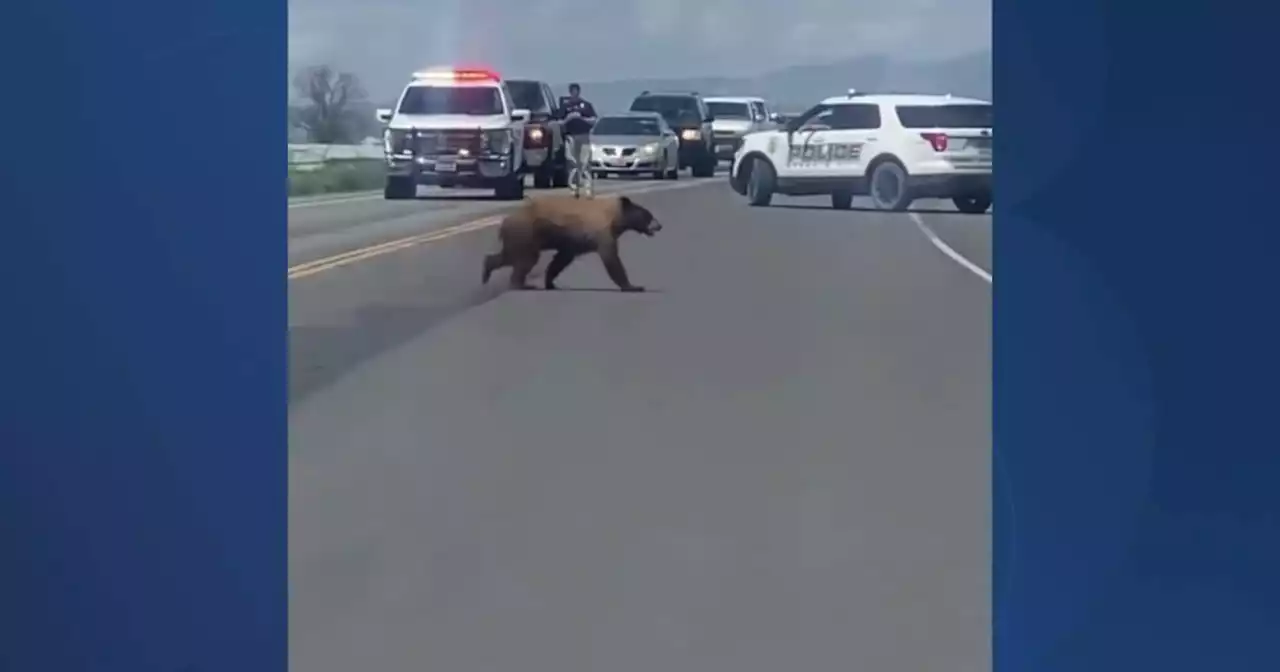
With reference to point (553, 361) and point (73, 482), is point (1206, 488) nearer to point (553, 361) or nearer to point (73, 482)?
point (553, 361)

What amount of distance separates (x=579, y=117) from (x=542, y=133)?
0.07 m

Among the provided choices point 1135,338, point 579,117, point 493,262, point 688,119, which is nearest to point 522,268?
point 493,262

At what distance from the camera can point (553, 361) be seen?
10.1 feet

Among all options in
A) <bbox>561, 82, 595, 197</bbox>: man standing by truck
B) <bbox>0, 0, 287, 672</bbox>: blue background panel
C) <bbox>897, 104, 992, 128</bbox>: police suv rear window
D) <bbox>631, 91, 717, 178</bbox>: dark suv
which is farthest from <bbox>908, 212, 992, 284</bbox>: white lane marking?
<bbox>0, 0, 287, 672</bbox>: blue background panel

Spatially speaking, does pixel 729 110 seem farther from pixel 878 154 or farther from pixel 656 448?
pixel 656 448

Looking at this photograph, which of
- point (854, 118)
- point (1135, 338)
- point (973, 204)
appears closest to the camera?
point (1135, 338)

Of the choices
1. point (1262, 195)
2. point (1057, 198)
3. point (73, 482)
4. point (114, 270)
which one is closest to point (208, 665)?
point (73, 482)

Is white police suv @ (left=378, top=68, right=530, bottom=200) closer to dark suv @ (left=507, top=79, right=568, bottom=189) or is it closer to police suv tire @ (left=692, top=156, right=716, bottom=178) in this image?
dark suv @ (left=507, top=79, right=568, bottom=189)

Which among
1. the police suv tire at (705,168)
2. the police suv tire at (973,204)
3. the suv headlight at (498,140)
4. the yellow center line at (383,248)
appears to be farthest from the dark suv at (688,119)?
the police suv tire at (973,204)

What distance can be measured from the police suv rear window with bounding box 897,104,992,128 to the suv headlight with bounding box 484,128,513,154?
2.20 ft

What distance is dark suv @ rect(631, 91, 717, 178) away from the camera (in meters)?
3.05

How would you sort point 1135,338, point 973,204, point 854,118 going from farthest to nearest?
point 854,118
point 973,204
point 1135,338

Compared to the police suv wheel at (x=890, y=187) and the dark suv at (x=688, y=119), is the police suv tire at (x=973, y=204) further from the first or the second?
the dark suv at (x=688, y=119)

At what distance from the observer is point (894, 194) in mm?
3047
